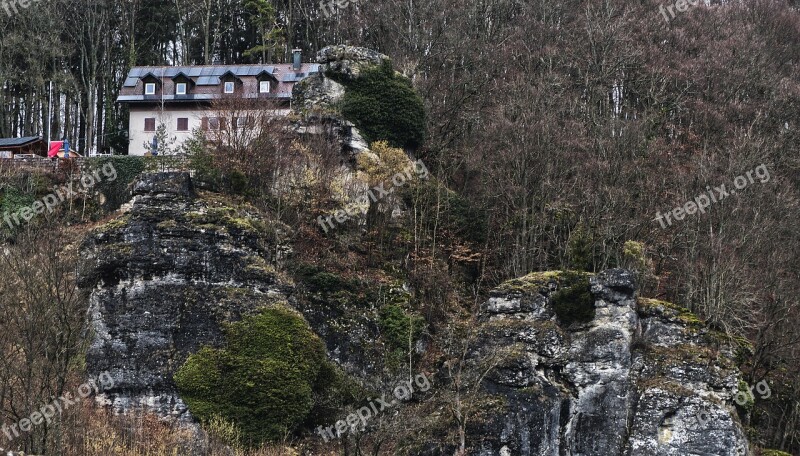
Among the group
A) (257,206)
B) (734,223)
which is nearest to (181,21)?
(257,206)

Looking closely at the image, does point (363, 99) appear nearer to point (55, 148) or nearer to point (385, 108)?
point (385, 108)

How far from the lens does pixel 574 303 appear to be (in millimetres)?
33438

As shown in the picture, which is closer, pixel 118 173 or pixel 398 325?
pixel 398 325

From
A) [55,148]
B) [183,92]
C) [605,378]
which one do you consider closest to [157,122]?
[183,92]

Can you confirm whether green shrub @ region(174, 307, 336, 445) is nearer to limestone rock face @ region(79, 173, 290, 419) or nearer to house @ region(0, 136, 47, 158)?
limestone rock face @ region(79, 173, 290, 419)

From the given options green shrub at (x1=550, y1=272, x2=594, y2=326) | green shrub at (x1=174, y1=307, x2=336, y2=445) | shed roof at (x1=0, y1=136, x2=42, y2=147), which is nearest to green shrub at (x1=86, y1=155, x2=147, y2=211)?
shed roof at (x1=0, y1=136, x2=42, y2=147)

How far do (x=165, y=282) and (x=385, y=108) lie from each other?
13.5 metres

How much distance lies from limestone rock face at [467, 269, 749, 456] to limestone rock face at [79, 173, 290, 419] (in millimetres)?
8177

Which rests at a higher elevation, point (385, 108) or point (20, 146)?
point (385, 108)

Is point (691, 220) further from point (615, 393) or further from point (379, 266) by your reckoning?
point (379, 266)

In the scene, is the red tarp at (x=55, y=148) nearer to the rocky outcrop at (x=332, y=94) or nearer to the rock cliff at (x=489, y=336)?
the rocky outcrop at (x=332, y=94)

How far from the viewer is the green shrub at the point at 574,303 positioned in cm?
3325

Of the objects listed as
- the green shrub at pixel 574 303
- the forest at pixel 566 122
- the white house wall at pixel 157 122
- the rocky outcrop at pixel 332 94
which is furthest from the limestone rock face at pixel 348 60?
the green shrub at pixel 574 303

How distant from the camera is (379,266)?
36938 mm
